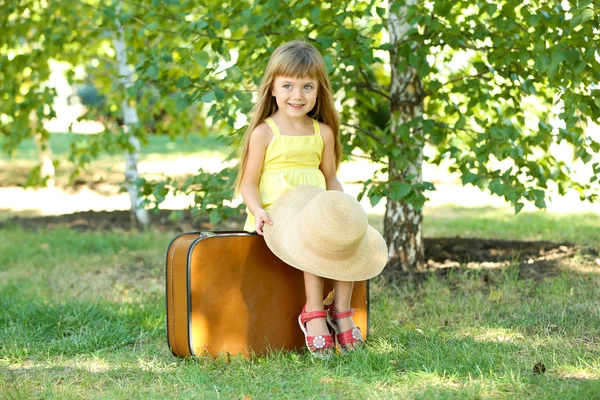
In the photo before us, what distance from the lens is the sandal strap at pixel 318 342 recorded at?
3.33 meters

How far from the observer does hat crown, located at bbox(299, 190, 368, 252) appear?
320 cm

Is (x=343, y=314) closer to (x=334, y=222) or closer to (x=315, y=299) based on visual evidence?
(x=315, y=299)

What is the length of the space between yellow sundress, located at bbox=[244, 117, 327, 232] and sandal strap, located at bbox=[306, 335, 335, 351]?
0.55m

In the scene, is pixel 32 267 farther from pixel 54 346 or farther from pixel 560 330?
pixel 560 330

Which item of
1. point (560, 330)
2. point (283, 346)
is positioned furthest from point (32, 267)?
point (560, 330)

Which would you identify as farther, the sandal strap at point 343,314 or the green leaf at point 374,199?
the green leaf at point 374,199

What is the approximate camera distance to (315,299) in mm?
3383

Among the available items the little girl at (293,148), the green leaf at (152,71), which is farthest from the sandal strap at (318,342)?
the green leaf at (152,71)

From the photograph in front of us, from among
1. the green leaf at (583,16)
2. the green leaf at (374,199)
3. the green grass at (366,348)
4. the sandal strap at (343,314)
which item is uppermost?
the green leaf at (583,16)

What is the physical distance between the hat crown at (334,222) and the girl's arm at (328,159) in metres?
0.43

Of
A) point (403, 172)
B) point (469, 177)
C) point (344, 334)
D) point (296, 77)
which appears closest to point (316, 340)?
point (344, 334)

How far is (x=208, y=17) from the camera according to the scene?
4312 millimetres

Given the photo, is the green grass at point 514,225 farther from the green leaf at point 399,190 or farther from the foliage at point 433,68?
the green leaf at point 399,190

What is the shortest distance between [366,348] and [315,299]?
0.30 meters
